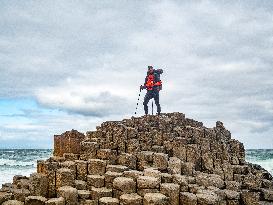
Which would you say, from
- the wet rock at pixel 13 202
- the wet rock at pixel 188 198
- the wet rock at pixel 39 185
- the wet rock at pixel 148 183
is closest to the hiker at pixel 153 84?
the wet rock at pixel 148 183

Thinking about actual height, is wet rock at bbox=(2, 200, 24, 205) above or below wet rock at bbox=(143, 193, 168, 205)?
above

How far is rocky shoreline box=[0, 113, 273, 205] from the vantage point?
8492 millimetres

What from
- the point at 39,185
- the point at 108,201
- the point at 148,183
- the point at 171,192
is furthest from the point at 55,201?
the point at 171,192

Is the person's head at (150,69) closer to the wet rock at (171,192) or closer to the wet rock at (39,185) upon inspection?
the wet rock at (171,192)

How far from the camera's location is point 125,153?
10.6m

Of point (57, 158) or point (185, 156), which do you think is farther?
point (185, 156)

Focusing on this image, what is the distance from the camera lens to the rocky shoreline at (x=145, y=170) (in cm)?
849

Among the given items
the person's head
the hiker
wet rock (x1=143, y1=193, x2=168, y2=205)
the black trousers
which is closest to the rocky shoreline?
wet rock (x1=143, y1=193, x2=168, y2=205)

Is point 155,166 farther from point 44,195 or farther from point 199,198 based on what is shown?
point 44,195

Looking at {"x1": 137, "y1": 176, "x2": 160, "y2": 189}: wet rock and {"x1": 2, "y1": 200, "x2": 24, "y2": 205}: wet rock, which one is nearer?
{"x1": 2, "y1": 200, "x2": 24, "y2": 205}: wet rock

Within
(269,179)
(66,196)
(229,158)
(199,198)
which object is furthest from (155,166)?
(269,179)

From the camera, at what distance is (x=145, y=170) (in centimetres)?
937

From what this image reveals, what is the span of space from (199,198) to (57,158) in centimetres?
478

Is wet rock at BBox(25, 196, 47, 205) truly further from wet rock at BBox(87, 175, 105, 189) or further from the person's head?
the person's head
